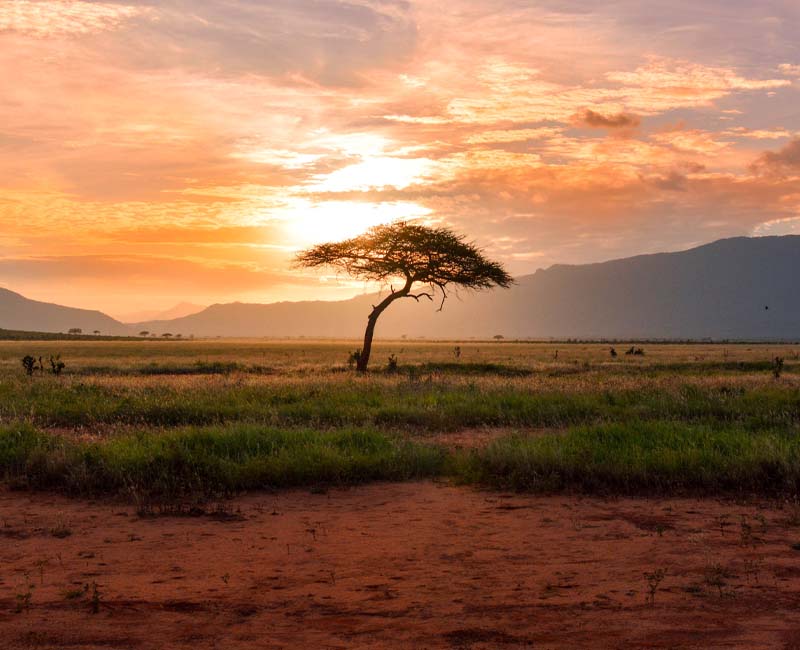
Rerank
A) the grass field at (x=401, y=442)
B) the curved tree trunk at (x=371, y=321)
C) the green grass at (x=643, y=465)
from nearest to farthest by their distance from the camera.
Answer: the green grass at (x=643, y=465) < the grass field at (x=401, y=442) < the curved tree trunk at (x=371, y=321)

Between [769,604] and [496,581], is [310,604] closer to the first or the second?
[496,581]

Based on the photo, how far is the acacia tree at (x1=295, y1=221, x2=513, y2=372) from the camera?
38844 millimetres

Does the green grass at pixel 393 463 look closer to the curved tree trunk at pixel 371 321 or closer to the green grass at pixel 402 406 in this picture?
the green grass at pixel 402 406

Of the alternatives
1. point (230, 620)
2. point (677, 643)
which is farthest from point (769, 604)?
point (230, 620)

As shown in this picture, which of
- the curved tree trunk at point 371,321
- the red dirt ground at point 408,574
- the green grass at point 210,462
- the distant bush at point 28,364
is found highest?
the curved tree trunk at point 371,321

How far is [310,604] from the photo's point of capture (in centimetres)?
677

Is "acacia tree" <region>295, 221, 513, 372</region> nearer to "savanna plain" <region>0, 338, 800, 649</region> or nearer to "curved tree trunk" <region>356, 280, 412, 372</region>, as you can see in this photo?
"curved tree trunk" <region>356, 280, 412, 372</region>

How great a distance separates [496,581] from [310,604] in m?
1.77

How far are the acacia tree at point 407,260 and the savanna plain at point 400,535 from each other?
69.3ft

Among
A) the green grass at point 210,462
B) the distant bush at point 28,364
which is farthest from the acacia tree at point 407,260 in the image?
the green grass at point 210,462

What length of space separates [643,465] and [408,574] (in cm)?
567

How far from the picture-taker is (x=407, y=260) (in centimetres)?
3947

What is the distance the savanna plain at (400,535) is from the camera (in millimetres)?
6254

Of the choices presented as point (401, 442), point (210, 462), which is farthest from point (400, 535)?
point (401, 442)
